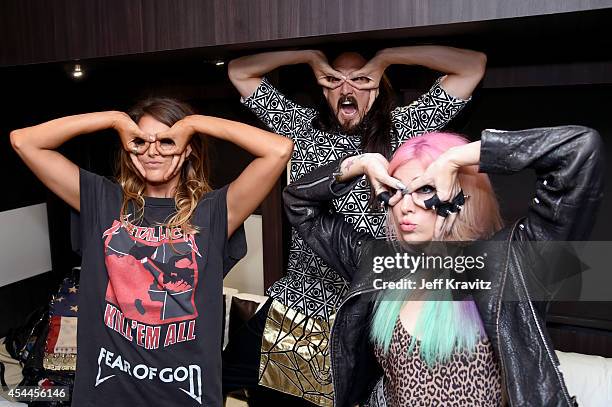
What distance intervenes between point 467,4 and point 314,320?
817mm

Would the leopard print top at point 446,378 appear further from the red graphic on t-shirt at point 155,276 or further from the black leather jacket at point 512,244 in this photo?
the red graphic on t-shirt at point 155,276

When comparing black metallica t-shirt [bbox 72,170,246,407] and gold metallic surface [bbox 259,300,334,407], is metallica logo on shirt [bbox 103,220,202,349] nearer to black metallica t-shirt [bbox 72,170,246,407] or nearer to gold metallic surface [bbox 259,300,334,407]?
black metallica t-shirt [bbox 72,170,246,407]

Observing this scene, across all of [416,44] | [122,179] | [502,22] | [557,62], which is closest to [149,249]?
[122,179]

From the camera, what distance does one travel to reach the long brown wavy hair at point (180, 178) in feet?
Result: 4.05

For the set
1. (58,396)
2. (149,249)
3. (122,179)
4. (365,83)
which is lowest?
(58,396)

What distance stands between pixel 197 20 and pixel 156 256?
0.49 metres

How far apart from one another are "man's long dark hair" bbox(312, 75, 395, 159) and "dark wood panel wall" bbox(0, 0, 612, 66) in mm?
272

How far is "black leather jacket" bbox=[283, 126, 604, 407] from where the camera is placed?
0.80 m

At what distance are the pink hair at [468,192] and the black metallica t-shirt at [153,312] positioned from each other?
18.3 inches

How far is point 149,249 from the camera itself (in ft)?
3.99

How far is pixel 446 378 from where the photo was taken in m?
0.97

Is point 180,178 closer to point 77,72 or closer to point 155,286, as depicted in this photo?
point 155,286

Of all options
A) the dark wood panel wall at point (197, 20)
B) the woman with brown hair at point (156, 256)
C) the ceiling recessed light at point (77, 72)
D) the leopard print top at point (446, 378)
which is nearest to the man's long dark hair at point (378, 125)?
the woman with brown hair at point (156, 256)

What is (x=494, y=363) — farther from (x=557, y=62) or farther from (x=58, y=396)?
(x=58, y=396)
